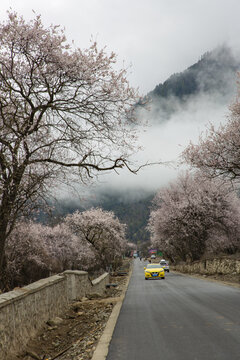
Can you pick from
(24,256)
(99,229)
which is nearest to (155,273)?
(24,256)

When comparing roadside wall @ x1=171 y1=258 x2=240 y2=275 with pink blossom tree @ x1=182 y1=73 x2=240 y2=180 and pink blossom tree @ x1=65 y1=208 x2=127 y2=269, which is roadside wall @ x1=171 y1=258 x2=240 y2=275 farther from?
pink blossom tree @ x1=65 y1=208 x2=127 y2=269

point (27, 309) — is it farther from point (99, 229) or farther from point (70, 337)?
point (99, 229)

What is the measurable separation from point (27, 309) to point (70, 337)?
2047 mm

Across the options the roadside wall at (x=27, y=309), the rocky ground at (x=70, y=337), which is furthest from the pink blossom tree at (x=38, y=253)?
the rocky ground at (x=70, y=337)

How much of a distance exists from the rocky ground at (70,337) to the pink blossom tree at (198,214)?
83.8ft

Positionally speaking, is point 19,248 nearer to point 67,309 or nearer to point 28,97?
point 67,309

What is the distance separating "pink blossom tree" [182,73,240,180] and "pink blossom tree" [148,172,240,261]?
16.2 m

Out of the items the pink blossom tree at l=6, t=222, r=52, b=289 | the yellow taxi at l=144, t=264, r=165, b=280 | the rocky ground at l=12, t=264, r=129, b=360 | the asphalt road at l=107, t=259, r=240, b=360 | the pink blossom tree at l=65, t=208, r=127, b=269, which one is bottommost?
the rocky ground at l=12, t=264, r=129, b=360

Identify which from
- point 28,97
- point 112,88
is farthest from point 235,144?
point 28,97

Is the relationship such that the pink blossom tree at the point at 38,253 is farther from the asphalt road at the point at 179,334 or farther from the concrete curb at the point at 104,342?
the asphalt road at the point at 179,334

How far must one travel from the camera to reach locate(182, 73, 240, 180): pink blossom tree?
17609 mm

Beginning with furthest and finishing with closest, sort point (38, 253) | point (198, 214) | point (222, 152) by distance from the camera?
1. point (38, 253)
2. point (198, 214)
3. point (222, 152)

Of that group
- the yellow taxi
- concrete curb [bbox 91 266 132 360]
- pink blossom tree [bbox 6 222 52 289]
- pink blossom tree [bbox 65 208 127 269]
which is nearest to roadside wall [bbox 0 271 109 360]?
concrete curb [bbox 91 266 132 360]

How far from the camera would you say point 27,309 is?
23.5 feet
